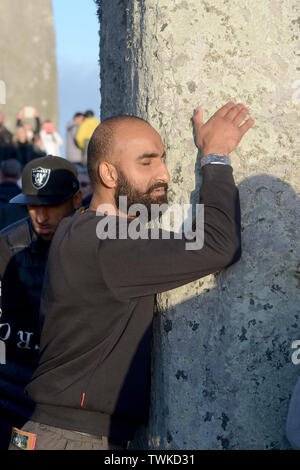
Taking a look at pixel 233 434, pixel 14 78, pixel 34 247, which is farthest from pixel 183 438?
pixel 14 78

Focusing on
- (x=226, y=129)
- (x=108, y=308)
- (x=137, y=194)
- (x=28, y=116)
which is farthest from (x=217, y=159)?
(x=28, y=116)

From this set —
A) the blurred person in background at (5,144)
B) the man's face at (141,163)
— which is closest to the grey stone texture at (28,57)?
the blurred person in background at (5,144)

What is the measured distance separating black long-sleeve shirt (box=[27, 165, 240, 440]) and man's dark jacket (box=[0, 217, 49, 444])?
89 cm

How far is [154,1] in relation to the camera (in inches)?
93.4

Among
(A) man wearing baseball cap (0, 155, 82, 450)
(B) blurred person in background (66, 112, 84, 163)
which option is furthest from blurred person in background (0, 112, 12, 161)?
(A) man wearing baseball cap (0, 155, 82, 450)

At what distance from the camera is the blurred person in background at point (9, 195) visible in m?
5.50

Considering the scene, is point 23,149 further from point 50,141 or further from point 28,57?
point 28,57

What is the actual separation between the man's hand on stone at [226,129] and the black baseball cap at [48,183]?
131cm

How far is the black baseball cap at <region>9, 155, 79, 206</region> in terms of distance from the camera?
3.37m

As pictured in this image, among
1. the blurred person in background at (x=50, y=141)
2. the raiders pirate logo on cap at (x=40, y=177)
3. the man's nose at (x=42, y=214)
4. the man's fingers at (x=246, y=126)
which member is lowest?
the man's fingers at (x=246, y=126)

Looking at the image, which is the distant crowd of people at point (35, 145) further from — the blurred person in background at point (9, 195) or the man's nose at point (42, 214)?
the man's nose at point (42, 214)

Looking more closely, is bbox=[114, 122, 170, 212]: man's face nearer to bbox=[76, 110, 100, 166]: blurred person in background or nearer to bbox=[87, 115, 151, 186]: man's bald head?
bbox=[87, 115, 151, 186]: man's bald head
